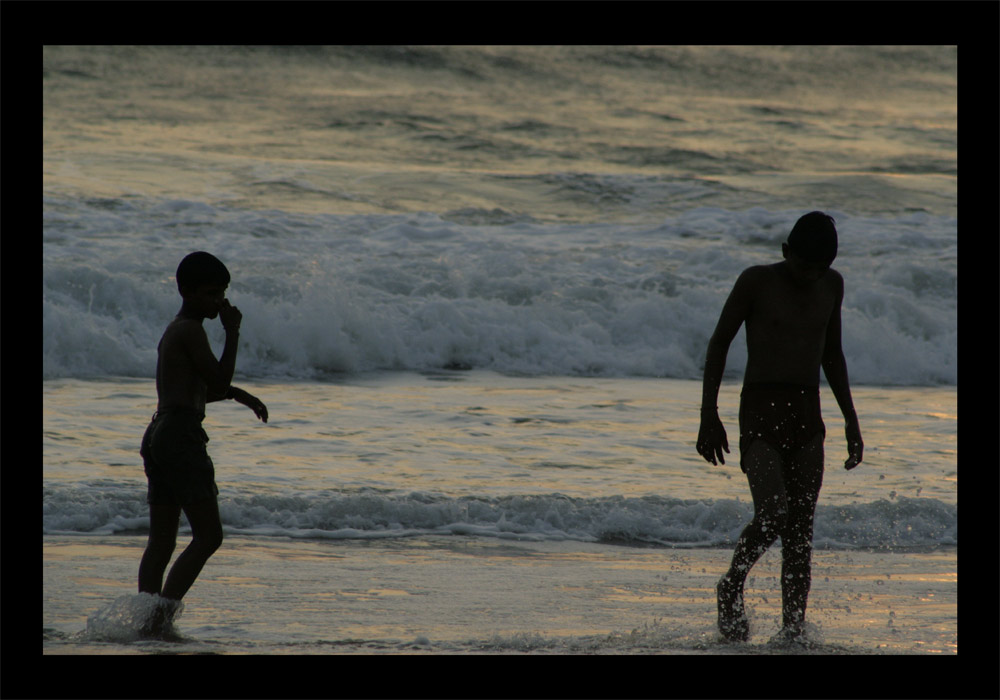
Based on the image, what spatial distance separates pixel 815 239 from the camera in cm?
439

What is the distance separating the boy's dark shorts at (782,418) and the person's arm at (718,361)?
142mm

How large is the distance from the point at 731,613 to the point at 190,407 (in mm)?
2299

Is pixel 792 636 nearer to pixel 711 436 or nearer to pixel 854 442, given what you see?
pixel 854 442

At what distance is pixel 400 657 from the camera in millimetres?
4430

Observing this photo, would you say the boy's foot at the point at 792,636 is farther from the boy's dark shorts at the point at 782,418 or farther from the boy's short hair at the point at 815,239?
the boy's short hair at the point at 815,239

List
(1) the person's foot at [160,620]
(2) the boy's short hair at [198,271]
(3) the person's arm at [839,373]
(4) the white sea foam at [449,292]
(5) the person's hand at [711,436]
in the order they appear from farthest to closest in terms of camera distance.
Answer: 1. (4) the white sea foam at [449,292]
2. (3) the person's arm at [839,373]
3. (1) the person's foot at [160,620]
4. (5) the person's hand at [711,436]
5. (2) the boy's short hair at [198,271]

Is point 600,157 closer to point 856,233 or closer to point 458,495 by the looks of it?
point 856,233

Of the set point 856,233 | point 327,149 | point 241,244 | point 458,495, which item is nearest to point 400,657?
point 458,495

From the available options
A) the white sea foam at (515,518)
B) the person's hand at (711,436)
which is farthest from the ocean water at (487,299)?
Answer: the person's hand at (711,436)

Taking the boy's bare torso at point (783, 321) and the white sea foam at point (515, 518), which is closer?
the boy's bare torso at point (783, 321)

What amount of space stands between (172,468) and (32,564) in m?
1.31

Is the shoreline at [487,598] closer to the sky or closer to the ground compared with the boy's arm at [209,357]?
closer to the ground

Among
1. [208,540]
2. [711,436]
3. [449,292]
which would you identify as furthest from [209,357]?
[449,292]

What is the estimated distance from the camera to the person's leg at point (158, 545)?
4.51m
